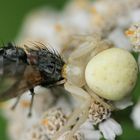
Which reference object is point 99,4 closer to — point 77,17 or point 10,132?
point 77,17

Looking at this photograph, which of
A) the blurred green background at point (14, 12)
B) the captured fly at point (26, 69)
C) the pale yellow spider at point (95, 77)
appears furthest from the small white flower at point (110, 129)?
the blurred green background at point (14, 12)

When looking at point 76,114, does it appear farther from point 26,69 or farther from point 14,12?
point 14,12

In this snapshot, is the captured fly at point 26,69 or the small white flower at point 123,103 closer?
the captured fly at point 26,69

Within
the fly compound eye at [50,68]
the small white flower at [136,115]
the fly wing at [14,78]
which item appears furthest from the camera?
the small white flower at [136,115]

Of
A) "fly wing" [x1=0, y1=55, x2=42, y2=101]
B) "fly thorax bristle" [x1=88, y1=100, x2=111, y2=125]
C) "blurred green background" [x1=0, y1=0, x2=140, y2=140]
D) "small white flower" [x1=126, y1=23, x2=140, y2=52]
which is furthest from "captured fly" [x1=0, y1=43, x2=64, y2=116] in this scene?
"blurred green background" [x1=0, y1=0, x2=140, y2=140]

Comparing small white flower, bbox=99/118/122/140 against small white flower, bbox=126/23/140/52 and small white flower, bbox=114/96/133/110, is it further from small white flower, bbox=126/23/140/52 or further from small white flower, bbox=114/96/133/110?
small white flower, bbox=126/23/140/52

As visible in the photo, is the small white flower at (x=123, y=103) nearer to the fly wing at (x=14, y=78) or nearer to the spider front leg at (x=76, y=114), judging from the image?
the spider front leg at (x=76, y=114)

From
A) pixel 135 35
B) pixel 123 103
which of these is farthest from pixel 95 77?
pixel 135 35
